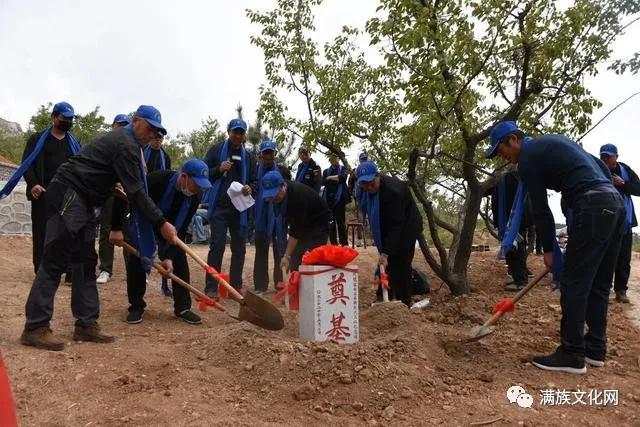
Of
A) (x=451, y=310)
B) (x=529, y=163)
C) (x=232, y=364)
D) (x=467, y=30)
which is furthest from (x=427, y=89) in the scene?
(x=232, y=364)

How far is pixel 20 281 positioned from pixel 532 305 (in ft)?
18.2

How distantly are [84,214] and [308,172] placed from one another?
452 cm

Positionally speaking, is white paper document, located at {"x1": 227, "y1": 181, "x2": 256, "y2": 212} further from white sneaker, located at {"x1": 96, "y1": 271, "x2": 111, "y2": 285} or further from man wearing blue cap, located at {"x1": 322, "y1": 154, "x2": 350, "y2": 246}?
man wearing blue cap, located at {"x1": 322, "y1": 154, "x2": 350, "y2": 246}

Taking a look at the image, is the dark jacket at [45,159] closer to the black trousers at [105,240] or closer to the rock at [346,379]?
the black trousers at [105,240]

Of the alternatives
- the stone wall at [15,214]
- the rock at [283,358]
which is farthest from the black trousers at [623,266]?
the stone wall at [15,214]

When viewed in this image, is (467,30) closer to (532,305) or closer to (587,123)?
(587,123)

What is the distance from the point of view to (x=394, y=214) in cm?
502

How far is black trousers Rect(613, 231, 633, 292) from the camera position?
5.61 metres

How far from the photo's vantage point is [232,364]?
3.17m

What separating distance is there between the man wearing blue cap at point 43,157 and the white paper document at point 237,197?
5.18 feet

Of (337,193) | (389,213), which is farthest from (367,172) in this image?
(337,193)

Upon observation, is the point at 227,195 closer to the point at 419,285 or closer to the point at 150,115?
the point at 150,115

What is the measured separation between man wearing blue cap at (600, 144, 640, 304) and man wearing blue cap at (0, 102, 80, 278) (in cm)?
562

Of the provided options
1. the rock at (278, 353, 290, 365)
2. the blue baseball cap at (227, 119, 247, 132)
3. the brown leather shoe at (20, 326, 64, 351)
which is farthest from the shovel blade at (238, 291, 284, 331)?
the blue baseball cap at (227, 119, 247, 132)
